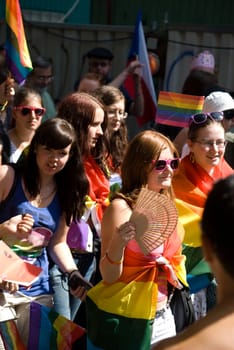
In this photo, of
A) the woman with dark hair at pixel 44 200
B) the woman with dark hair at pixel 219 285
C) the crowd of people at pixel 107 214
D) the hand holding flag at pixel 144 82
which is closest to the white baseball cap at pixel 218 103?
the crowd of people at pixel 107 214

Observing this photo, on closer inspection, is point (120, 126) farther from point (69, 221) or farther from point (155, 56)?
point (155, 56)

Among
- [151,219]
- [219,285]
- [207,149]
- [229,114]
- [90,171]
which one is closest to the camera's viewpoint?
[219,285]

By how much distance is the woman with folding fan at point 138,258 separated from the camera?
4020mm

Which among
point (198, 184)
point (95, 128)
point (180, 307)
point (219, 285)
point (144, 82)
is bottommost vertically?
point (180, 307)

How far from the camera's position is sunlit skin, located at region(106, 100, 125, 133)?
5.83 m

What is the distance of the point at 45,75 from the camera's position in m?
8.37

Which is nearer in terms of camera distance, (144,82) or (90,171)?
(90,171)

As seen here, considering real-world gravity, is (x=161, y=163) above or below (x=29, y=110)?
above

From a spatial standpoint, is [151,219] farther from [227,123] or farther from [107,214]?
[227,123]

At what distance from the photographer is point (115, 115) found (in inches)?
231

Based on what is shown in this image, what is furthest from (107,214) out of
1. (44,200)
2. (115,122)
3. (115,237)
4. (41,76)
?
(41,76)

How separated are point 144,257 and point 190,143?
1228mm

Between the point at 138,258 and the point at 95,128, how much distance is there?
3.95 feet

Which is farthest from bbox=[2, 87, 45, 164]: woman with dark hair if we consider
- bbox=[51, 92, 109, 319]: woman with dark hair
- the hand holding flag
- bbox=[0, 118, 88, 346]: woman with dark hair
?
the hand holding flag
